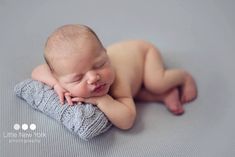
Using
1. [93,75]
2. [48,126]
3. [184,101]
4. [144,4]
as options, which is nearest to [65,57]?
[93,75]

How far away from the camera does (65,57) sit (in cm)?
108

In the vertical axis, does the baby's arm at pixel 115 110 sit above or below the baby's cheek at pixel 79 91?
below

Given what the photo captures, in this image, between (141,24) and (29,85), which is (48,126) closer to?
(29,85)

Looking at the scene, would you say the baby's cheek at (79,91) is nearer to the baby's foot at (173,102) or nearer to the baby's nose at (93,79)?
the baby's nose at (93,79)

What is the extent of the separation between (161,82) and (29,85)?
45 cm

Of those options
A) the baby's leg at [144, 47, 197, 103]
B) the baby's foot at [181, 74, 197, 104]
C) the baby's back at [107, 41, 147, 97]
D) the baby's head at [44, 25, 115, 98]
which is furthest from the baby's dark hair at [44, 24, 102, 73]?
the baby's foot at [181, 74, 197, 104]

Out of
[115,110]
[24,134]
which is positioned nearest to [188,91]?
[115,110]

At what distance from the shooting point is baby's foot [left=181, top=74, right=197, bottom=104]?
4.61ft

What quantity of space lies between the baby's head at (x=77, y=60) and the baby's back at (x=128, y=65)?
112mm

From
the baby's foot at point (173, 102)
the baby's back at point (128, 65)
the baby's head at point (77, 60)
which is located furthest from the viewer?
the baby's foot at point (173, 102)

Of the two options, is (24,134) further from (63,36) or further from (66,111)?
(63,36)

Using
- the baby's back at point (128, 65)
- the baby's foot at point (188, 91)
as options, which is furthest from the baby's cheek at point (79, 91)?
the baby's foot at point (188, 91)

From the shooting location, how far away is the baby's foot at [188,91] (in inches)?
55.3

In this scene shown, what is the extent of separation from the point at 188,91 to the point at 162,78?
111 mm
